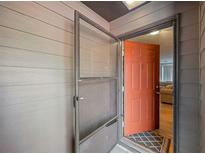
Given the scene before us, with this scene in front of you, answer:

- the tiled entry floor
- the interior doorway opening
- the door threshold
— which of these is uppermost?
the interior doorway opening

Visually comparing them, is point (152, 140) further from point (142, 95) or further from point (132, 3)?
point (132, 3)

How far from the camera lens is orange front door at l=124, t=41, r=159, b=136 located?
2.89 meters

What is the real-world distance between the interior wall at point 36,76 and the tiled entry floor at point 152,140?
4.77 ft

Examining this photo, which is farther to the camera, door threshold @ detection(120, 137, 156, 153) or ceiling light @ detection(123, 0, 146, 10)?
door threshold @ detection(120, 137, 156, 153)

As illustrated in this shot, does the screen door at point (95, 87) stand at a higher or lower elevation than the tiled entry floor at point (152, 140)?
higher

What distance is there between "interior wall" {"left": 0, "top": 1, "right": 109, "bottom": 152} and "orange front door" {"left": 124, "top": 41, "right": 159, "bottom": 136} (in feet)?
4.61

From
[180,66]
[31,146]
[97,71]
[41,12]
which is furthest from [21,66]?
[180,66]

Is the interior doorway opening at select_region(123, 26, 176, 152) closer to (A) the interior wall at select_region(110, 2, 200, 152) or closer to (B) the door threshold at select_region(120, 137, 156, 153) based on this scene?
(B) the door threshold at select_region(120, 137, 156, 153)

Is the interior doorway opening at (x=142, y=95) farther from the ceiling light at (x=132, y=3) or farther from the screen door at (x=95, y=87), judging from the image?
the ceiling light at (x=132, y=3)

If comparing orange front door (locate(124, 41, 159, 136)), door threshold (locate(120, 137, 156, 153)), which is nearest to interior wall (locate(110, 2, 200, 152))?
door threshold (locate(120, 137, 156, 153))

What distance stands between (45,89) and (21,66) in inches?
13.5

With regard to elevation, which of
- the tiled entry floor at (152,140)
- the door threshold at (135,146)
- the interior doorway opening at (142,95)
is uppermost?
the interior doorway opening at (142,95)

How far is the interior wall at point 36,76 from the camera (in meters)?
1.16

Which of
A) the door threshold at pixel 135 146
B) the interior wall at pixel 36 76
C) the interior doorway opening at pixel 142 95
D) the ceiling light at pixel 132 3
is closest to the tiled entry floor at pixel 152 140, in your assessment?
the interior doorway opening at pixel 142 95
